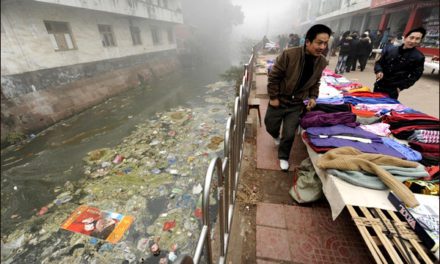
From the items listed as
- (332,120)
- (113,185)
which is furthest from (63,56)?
(332,120)

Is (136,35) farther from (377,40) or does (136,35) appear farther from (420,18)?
(420,18)

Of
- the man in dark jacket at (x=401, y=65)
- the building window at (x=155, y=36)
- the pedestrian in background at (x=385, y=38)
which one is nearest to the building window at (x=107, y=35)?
the building window at (x=155, y=36)

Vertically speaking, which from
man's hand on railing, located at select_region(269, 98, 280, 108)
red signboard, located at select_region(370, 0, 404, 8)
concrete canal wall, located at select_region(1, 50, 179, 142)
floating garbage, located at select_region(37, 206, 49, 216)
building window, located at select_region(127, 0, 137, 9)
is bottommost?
floating garbage, located at select_region(37, 206, 49, 216)

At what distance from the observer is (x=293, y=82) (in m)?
2.50

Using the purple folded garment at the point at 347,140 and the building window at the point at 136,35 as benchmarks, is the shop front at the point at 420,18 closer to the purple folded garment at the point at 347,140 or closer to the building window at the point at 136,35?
the purple folded garment at the point at 347,140

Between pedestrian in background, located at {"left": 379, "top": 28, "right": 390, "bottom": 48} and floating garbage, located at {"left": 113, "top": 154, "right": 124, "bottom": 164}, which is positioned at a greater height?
pedestrian in background, located at {"left": 379, "top": 28, "right": 390, "bottom": 48}

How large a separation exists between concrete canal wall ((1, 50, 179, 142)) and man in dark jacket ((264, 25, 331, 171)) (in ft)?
24.6

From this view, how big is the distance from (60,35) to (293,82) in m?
9.78

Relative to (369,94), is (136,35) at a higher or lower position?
higher

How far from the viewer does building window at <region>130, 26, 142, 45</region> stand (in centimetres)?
1348

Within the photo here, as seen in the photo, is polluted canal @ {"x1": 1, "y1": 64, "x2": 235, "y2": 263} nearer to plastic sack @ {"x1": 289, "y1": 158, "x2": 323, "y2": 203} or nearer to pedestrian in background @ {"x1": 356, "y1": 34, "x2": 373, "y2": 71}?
plastic sack @ {"x1": 289, "y1": 158, "x2": 323, "y2": 203}

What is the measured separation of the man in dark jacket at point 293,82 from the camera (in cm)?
228

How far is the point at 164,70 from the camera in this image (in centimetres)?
1572

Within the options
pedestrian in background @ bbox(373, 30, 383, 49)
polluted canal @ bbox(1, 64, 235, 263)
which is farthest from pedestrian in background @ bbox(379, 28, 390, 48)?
polluted canal @ bbox(1, 64, 235, 263)
